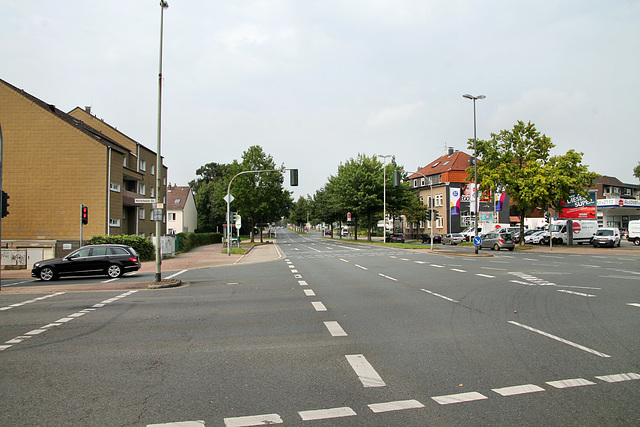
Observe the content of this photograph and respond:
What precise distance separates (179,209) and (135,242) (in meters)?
43.9

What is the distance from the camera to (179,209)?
227 ft

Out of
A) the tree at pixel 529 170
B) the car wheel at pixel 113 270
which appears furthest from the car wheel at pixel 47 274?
the tree at pixel 529 170

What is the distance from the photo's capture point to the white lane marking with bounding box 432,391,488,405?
412 centimetres

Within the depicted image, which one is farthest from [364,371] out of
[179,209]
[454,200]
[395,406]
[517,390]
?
[179,209]

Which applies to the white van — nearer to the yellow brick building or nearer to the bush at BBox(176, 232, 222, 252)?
the bush at BBox(176, 232, 222, 252)

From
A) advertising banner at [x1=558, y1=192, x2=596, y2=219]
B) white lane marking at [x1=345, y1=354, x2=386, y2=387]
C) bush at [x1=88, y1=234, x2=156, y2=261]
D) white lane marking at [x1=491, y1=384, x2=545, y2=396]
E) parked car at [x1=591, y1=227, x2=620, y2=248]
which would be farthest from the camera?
advertising banner at [x1=558, y1=192, x2=596, y2=219]

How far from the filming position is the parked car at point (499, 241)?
34844mm

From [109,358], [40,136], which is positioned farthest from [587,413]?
[40,136]

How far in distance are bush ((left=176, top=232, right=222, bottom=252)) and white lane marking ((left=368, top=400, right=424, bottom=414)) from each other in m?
32.8

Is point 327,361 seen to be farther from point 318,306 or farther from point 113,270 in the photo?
point 113,270

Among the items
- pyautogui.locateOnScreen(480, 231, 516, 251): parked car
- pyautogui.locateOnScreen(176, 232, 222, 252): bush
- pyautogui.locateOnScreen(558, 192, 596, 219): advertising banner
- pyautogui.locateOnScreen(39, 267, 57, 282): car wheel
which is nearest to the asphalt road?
pyautogui.locateOnScreen(39, 267, 57, 282): car wheel

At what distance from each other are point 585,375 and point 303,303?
241 inches

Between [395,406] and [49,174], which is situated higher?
[49,174]

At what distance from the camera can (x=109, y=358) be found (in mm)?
5672
